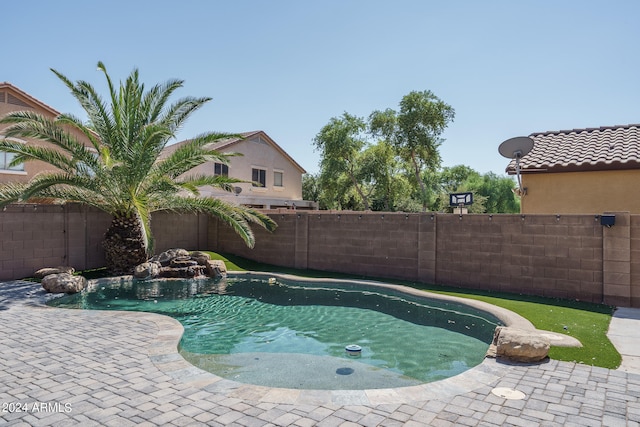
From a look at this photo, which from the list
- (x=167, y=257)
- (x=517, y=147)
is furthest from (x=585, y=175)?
(x=167, y=257)

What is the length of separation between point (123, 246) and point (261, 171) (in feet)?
60.4

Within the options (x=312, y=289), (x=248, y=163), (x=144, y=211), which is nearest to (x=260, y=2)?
(x=144, y=211)

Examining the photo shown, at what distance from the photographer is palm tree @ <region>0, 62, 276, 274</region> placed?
12.5m

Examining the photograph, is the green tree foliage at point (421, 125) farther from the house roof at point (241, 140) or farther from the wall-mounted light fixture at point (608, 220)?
the wall-mounted light fixture at point (608, 220)

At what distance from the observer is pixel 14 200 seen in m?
12.4

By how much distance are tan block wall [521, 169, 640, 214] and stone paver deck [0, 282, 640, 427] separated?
27.6 ft

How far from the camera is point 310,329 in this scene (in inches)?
367

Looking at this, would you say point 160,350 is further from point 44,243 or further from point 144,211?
point 44,243

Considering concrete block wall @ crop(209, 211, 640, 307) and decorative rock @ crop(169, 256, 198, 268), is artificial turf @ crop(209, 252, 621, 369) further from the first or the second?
decorative rock @ crop(169, 256, 198, 268)

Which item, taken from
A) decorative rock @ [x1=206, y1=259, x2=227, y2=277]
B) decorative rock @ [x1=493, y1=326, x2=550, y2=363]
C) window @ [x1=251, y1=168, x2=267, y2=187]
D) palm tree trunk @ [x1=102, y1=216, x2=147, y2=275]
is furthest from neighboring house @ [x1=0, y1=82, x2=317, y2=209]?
decorative rock @ [x1=493, y1=326, x2=550, y2=363]

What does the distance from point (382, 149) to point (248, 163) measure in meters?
12.5

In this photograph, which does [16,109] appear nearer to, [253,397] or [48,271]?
[48,271]

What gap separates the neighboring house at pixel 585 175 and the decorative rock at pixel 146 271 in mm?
13081

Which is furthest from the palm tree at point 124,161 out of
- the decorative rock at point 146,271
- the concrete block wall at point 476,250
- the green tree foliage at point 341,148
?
the green tree foliage at point 341,148
